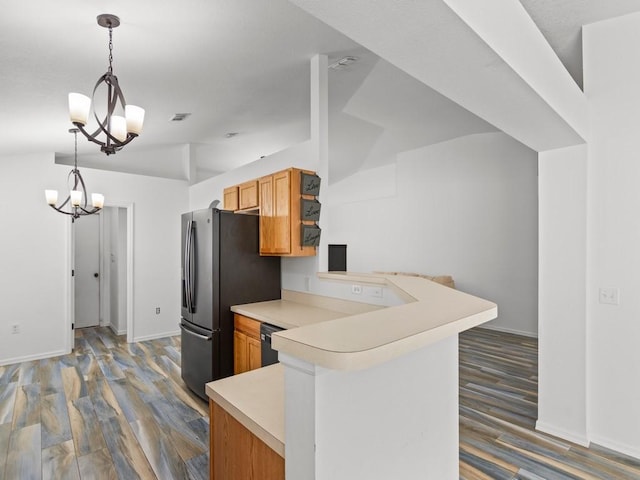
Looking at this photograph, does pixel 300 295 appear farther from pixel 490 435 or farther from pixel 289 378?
pixel 289 378

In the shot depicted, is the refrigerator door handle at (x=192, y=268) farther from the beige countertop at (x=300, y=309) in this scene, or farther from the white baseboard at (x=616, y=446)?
the white baseboard at (x=616, y=446)

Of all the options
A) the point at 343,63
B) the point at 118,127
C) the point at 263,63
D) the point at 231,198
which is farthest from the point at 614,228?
the point at 231,198

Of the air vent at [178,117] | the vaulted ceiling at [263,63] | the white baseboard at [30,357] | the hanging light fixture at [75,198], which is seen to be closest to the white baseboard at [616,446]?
the vaulted ceiling at [263,63]

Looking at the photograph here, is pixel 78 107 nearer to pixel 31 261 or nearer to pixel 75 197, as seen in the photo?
pixel 75 197

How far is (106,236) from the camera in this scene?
640cm

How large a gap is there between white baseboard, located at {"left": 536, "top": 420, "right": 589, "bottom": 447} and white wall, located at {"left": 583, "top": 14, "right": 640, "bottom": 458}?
95 mm

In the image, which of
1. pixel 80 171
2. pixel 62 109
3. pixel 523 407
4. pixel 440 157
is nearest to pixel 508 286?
pixel 440 157

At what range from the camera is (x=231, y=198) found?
425cm

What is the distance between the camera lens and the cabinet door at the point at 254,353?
3031 mm

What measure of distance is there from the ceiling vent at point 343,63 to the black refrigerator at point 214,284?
5.78ft

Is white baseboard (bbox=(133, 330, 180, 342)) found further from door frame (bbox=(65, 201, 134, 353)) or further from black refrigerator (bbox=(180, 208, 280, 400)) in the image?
black refrigerator (bbox=(180, 208, 280, 400))

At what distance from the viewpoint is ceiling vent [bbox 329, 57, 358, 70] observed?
355 cm

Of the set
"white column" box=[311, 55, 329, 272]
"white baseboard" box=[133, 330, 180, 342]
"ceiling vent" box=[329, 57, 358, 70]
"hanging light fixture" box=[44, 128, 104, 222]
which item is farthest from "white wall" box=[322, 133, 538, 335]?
"hanging light fixture" box=[44, 128, 104, 222]

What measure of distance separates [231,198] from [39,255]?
2.67 metres
